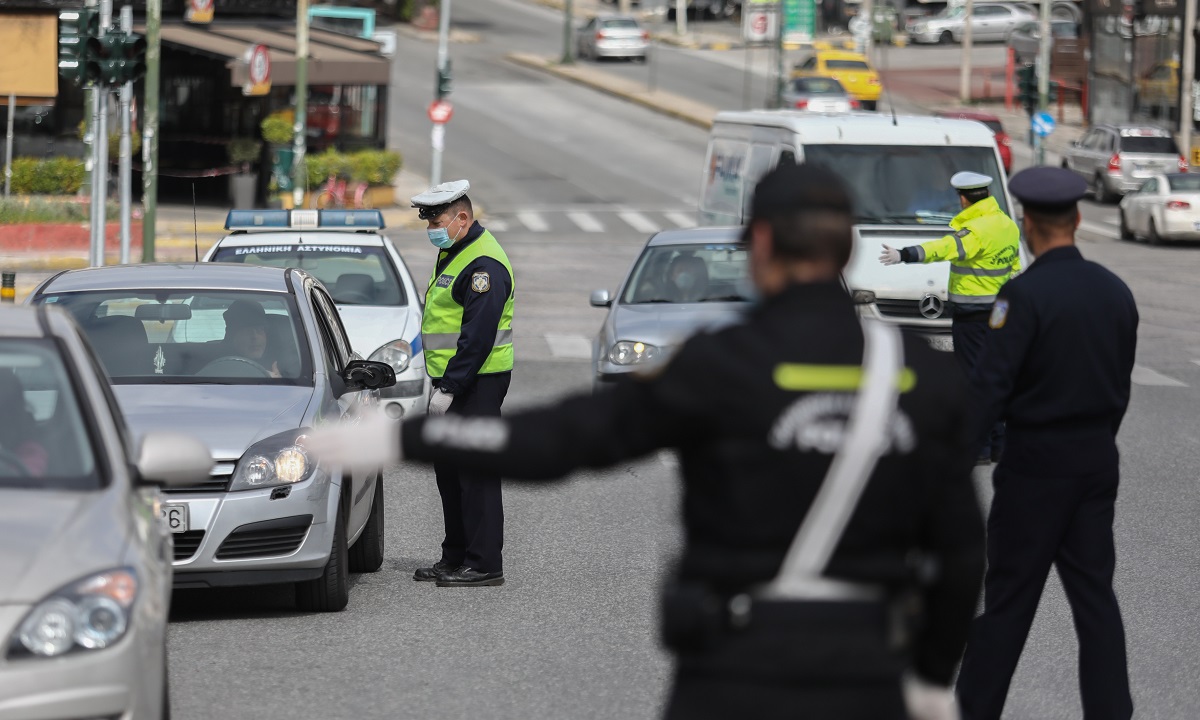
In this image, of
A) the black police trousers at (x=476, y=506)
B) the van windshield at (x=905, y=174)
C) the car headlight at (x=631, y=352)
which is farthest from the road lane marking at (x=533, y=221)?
the black police trousers at (x=476, y=506)

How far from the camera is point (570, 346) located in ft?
64.3

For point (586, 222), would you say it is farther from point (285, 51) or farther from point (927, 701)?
point (927, 701)

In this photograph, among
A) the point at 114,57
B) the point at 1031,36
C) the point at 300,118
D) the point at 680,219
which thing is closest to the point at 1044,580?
the point at 114,57

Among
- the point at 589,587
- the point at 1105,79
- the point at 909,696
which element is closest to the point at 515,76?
the point at 1105,79

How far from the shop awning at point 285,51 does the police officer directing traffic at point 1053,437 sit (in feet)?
100

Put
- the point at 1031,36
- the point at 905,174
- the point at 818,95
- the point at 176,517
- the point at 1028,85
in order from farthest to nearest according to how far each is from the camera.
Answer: the point at 1031,36, the point at 818,95, the point at 1028,85, the point at 905,174, the point at 176,517

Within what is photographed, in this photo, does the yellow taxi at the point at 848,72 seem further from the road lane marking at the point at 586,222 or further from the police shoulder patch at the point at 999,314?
the police shoulder patch at the point at 999,314

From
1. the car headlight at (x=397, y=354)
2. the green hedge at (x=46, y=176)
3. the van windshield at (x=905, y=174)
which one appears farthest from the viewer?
the green hedge at (x=46, y=176)

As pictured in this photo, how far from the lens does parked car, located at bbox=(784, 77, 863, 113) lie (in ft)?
159

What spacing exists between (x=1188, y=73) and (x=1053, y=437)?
1737 inches

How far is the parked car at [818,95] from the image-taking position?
4844 cm

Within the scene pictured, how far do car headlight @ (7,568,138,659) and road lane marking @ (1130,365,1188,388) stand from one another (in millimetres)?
13583

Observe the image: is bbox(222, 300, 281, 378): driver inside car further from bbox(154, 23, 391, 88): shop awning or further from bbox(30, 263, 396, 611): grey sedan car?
bbox(154, 23, 391, 88): shop awning

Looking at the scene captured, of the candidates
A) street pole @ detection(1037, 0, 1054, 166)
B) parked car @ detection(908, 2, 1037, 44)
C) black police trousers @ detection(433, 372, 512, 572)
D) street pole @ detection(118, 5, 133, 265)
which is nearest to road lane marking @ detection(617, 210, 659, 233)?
street pole @ detection(1037, 0, 1054, 166)
